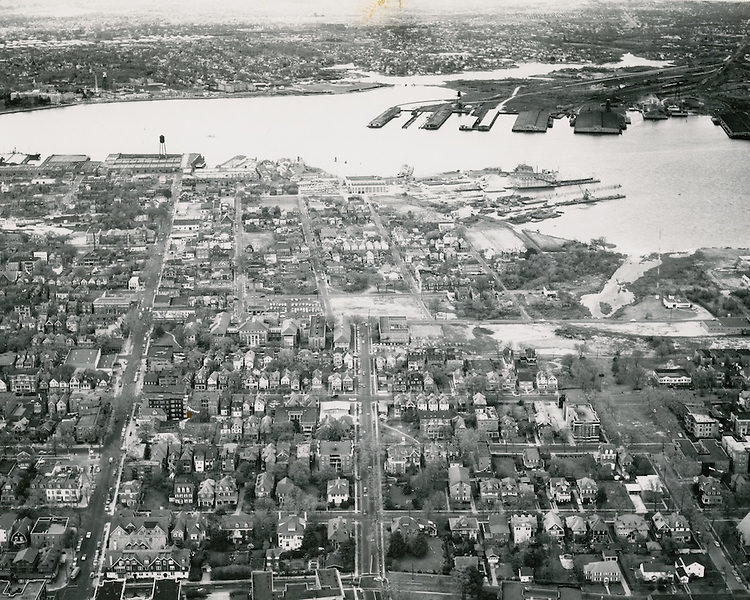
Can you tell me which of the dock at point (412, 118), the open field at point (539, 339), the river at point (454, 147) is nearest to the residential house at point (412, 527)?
the open field at point (539, 339)

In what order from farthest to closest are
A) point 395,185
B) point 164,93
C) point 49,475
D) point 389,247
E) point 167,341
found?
point 164,93, point 395,185, point 389,247, point 167,341, point 49,475

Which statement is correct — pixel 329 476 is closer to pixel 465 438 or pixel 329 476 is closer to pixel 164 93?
pixel 465 438

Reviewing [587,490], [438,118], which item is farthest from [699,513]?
[438,118]

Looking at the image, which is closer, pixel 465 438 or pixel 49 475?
pixel 49 475

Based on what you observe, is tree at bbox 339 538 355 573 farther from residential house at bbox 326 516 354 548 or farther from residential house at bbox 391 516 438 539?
residential house at bbox 391 516 438 539

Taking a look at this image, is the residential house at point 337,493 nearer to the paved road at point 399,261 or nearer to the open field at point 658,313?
the paved road at point 399,261

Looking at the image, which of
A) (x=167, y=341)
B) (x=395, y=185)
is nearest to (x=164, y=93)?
(x=395, y=185)

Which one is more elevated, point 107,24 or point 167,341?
point 107,24
